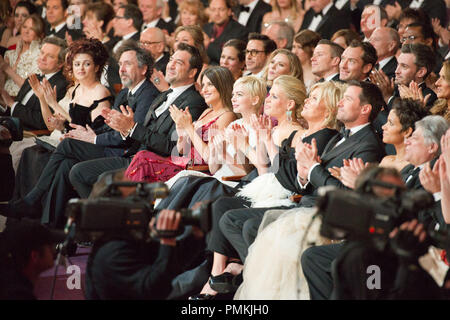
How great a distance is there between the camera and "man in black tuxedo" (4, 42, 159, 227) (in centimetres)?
536

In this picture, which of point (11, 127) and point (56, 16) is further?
point (56, 16)

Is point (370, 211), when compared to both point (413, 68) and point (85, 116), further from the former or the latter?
point (85, 116)

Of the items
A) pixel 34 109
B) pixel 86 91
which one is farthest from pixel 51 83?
pixel 86 91

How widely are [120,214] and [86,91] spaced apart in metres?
3.04

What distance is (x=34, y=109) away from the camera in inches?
254

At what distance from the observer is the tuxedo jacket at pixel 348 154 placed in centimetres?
389

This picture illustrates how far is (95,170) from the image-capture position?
525 centimetres

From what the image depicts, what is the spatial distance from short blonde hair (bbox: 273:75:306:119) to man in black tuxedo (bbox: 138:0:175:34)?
3372mm

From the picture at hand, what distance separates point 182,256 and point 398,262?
907 millimetres

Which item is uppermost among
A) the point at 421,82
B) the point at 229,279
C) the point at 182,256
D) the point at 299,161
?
the point at 421,82

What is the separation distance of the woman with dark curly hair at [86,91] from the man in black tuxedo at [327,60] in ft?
5.26

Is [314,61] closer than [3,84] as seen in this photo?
Yes
